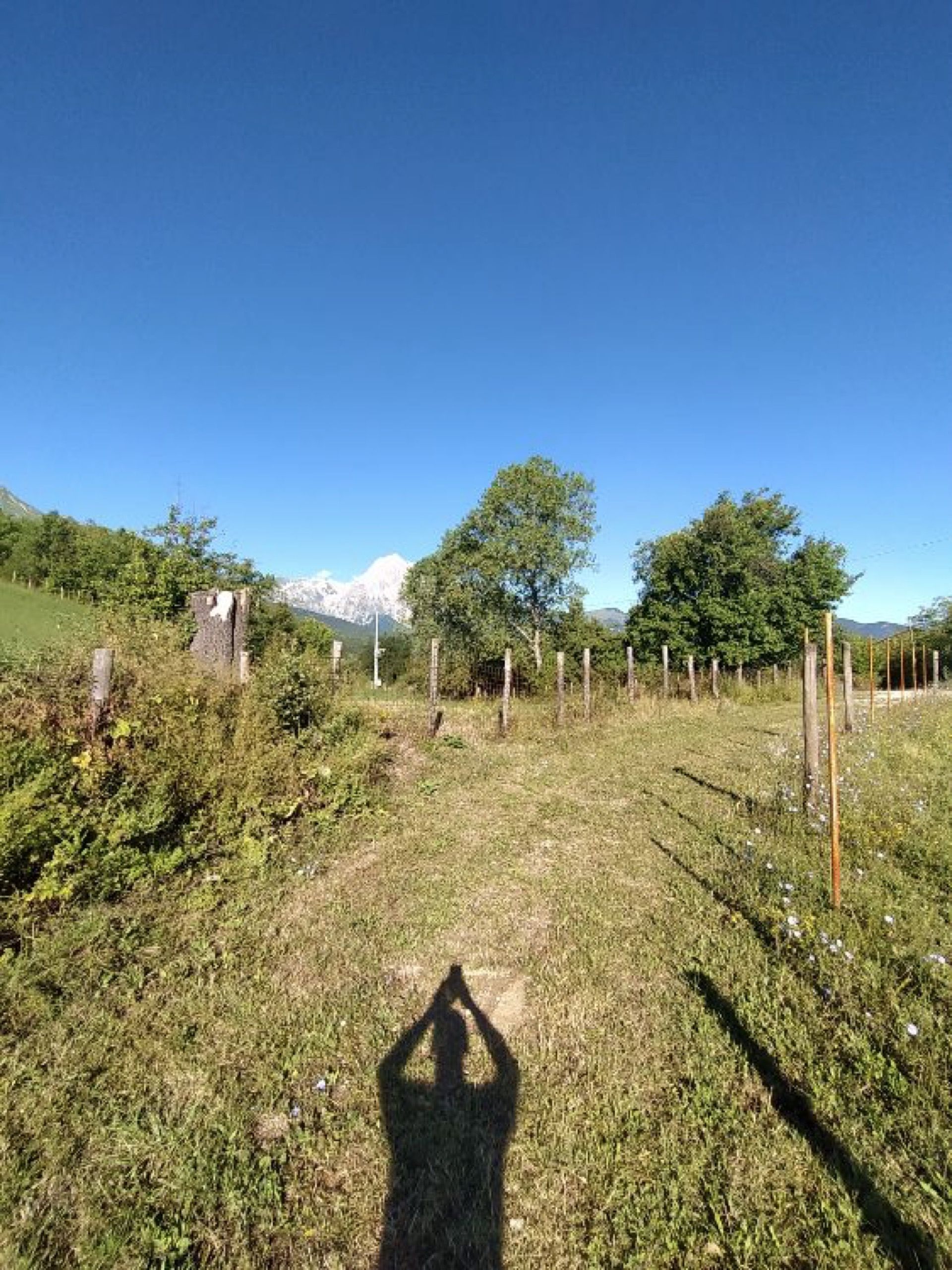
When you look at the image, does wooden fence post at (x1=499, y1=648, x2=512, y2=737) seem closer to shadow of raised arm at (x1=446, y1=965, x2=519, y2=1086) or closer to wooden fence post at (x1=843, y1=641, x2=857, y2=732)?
wooden fence post at (x1=843, y1=641, x2=857, y2=732)

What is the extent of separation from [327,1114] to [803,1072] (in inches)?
87.9

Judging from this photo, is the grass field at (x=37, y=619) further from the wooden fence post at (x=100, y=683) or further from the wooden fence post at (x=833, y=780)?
the wooden fence post at (x=833, y=780)

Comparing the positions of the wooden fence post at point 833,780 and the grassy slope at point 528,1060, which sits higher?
the wooden fence post at point 833,780

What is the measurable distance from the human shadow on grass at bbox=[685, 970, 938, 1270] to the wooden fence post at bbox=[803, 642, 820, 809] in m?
3.70

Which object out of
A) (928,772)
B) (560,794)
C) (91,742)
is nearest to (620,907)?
(560,794)

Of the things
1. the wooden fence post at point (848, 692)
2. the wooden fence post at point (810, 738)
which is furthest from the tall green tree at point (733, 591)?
the wooden fence post at point (810, 738)

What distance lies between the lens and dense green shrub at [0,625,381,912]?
3930mm

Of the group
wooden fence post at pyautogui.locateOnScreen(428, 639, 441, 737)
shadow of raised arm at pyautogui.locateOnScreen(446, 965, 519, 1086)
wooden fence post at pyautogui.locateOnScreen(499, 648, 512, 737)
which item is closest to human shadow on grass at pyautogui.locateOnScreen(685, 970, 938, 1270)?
shadow of raised arm at pyautogui.locateOnScreen(446, 965, 519, 1086)

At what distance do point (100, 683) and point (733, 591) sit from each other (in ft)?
121

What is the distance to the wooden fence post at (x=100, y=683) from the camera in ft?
16.2

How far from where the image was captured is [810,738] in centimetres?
623

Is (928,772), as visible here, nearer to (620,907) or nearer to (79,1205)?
(620,907)

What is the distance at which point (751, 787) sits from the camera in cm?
788

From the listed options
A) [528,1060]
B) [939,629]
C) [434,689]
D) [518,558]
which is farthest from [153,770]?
[939,629]
